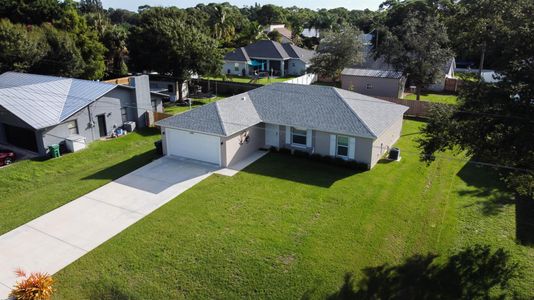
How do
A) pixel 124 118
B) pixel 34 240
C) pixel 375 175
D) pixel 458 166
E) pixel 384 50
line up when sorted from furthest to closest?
pixel 384 50 → pixel 124 118 → pixel 458 166 → pixel 375 175 → pixel 34 240

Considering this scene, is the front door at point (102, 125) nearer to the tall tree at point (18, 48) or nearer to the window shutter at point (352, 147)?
the tall tree at point (18, 48)

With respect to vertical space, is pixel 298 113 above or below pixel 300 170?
above

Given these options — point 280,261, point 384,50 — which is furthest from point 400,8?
point 280,261

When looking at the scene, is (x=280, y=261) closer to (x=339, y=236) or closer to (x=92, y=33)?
(x=339, y=236)

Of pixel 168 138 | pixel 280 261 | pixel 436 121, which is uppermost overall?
pixel 436 121

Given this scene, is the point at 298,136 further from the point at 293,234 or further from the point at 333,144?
the point at 293,234

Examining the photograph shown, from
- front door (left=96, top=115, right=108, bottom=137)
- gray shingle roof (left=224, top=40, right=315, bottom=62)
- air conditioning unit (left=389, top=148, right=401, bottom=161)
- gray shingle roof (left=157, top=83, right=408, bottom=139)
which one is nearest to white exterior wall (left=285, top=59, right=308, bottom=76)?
gray shingle roof (left=224, top=40, right=315, bottom=62)

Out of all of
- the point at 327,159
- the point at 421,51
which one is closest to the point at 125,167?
the point at 327,159
